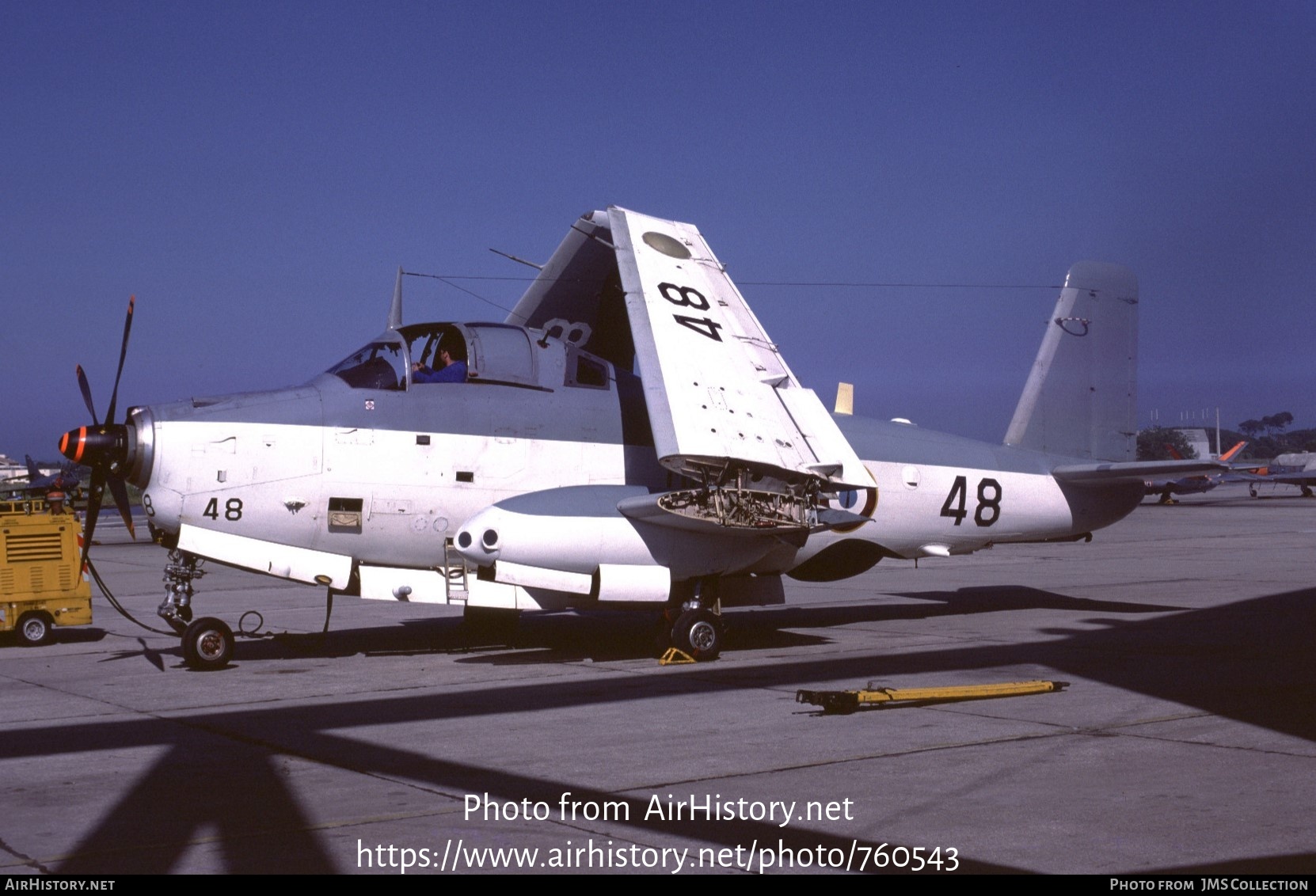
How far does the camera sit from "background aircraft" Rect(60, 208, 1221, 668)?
11695mm

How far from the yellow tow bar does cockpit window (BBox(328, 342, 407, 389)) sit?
542cm

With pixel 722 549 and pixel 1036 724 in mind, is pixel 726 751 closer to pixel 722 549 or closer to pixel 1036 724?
pixel 1036 724

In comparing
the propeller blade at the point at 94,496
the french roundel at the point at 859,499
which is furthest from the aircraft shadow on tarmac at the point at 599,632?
the propeller blade at the point at 94,496

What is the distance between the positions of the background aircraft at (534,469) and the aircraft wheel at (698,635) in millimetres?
19

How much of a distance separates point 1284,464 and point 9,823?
78.6m

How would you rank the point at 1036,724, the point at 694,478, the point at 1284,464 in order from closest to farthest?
1. the point at 1036,724
2. the point at 694,478
3. the point at 1284,464

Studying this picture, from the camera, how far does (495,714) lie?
9.31 meters

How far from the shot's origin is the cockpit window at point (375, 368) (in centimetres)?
1232

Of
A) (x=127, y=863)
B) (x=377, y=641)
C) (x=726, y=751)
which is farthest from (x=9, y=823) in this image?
(x=377, y=641)

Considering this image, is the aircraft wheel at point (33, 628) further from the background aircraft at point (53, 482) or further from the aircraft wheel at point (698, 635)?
the aircraft wheel at point (698, 635)

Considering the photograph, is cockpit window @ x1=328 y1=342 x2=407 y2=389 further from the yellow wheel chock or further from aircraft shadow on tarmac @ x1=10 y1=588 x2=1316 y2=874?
the yellow wheel chock

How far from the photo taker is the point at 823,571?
14492 millimetres

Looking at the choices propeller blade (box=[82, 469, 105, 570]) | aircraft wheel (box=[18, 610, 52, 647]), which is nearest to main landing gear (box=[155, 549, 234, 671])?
propeller blade (box=[82, 469, 105, 570])

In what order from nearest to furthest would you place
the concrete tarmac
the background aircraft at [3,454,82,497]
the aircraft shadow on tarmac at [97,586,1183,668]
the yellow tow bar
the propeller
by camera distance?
1. the concrete tarmac
2. the yellow tow bar
3. the propeller
4. the aircraft shadow on tarmac at [97,586,1183,668]
5. the background aircraft at [3,454,82,497]
